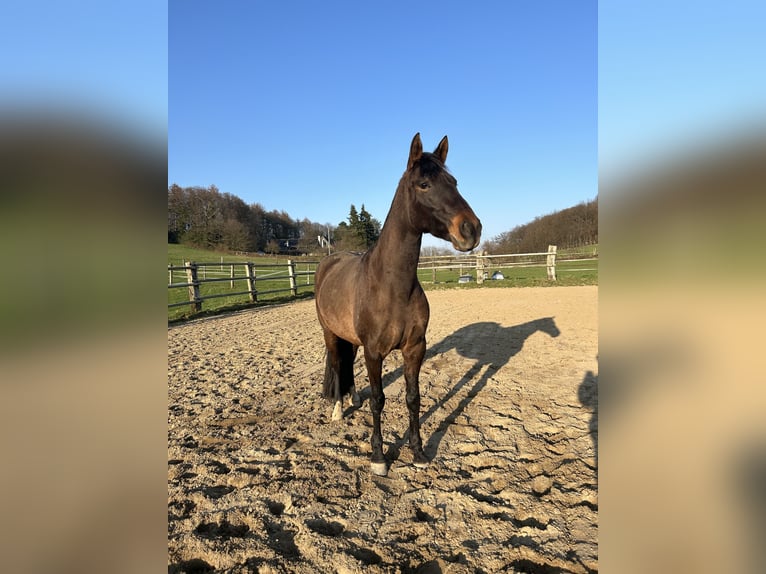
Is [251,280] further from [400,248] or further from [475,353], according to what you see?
[400,248]

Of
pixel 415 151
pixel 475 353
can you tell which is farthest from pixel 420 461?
pixel 475 353

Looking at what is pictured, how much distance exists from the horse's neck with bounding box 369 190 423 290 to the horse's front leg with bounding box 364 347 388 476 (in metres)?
0.65

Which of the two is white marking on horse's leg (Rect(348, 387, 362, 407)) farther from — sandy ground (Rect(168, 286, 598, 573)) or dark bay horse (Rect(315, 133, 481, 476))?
dark bay horse (Rect(315, 133, 481, 476))

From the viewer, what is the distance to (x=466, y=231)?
2.38 meters

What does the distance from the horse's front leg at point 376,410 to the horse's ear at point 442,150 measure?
164cm

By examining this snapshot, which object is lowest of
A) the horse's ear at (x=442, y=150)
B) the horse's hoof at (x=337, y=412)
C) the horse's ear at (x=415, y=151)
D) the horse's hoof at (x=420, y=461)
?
the horse's hoof at (x=420, y=461)

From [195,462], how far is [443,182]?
2895mm

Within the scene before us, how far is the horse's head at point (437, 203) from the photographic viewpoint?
2.41 metres

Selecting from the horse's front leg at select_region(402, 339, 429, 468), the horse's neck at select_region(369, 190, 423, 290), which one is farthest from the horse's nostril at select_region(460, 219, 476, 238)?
the horse's front leg at select_region(402, 339, 429, 468)

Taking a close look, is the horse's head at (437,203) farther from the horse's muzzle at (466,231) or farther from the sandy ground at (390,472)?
the sandy ground at (390,472)

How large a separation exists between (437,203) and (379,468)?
2011mm
